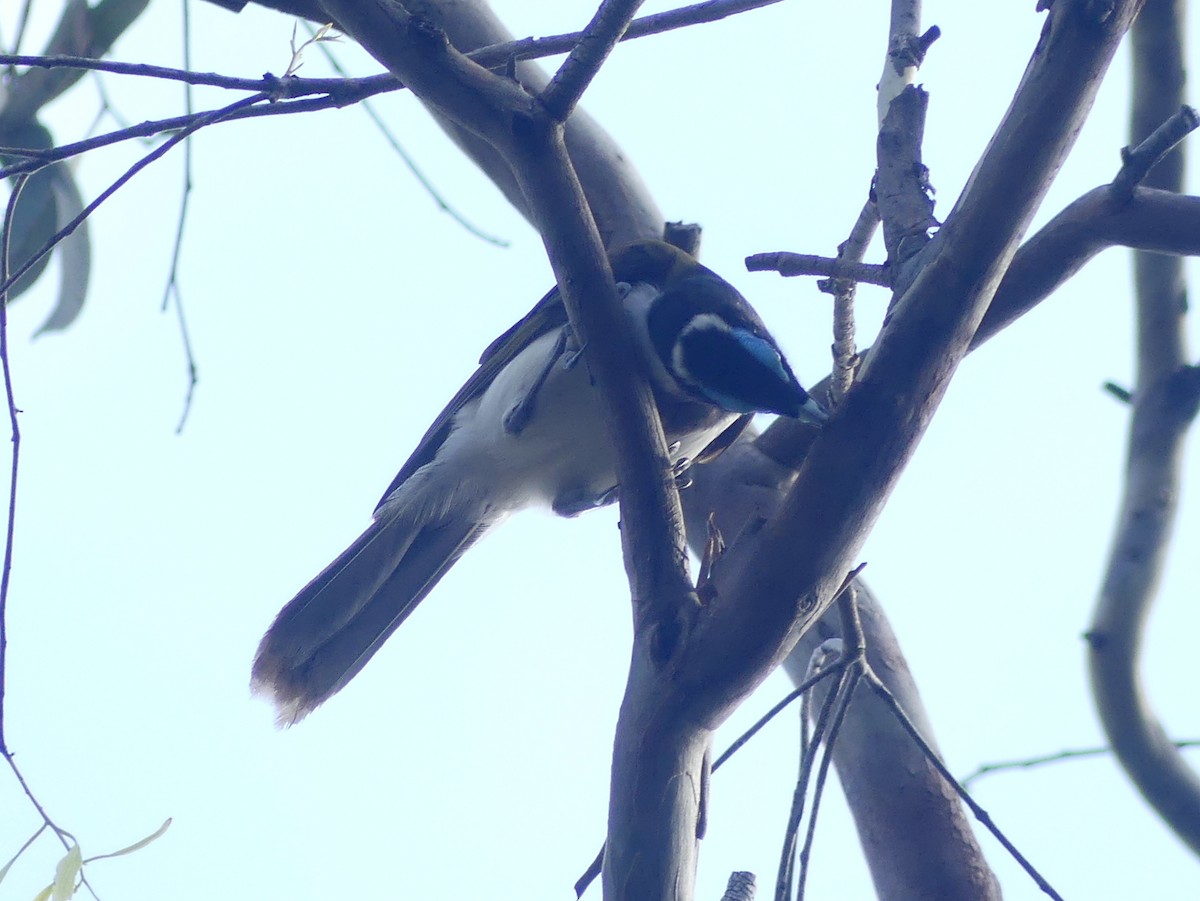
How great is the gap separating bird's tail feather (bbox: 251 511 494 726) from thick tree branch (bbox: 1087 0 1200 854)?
108 cm

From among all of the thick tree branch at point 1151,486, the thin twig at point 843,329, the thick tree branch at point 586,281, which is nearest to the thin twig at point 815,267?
the thin twig at point 843,329

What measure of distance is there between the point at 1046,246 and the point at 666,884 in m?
0.85

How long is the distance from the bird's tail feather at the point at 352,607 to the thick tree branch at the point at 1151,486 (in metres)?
1.08

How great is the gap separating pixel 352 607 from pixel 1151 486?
4.19 ft

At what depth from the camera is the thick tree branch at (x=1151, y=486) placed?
5.62ft

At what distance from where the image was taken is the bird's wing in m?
2.12

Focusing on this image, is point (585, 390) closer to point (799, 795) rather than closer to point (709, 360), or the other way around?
point (709, 360)

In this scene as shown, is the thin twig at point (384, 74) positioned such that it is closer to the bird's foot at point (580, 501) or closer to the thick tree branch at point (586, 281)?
the thick tree branch at point (586, 281)

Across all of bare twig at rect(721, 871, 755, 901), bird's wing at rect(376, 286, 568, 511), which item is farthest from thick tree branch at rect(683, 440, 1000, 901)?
Result: bird's wing at rect(376, 286, 568, 511)

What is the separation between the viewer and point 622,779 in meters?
0.99

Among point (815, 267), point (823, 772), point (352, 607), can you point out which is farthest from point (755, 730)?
point (352, 607)

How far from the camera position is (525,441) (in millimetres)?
2039

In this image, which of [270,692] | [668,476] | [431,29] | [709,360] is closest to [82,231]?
[270,692]

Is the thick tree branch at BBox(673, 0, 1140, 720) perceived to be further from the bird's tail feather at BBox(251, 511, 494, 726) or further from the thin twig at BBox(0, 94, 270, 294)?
the bird's tail feather at BBox(251, 511, 494, 726)
